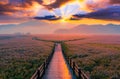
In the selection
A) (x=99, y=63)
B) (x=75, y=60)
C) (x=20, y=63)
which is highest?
(x=20, y=63)

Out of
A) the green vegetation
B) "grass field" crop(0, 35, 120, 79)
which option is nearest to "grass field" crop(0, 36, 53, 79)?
"grass field" crop(0, 35, 120, 79)

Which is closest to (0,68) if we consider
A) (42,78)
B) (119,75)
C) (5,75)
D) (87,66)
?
(5,75)

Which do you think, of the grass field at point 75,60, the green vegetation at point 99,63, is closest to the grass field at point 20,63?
the grass field at point 75,60

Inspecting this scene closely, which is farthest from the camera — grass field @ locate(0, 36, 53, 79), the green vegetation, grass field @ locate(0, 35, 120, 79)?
grass field @ locate(0, 36, 53, 79)

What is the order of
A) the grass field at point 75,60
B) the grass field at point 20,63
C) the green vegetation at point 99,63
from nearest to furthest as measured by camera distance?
the green vegetation at point 99,63
the grass field at point 75,60
the grass field at point 20,63

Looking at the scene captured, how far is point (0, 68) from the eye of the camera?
3391 cm

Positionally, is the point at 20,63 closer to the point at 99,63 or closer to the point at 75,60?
the point at 75,60

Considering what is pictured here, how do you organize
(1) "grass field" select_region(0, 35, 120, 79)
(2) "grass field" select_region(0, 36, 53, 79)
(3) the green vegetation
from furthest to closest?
(2) "grass field" select_region(0, 36, 53, 79), (1) "grass field" select_region(0, 35, 120, 79), (3) the green vegetation

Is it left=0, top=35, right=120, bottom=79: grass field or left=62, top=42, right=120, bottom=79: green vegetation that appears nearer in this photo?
left=62, top=42, right=120, bottom=79: green vegetation

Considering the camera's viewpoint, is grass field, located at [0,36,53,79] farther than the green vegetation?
Yes

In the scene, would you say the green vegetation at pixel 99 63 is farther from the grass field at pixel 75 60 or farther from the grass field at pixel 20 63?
the grass field at pixel 20 63

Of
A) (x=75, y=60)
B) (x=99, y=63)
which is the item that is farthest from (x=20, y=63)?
(x=99, y=63)

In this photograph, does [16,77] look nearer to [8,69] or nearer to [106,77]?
[8,69]

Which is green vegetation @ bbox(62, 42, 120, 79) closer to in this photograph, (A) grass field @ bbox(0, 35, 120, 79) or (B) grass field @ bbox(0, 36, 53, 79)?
(A) grass field @ bbox(0, 35, 120, 79)
